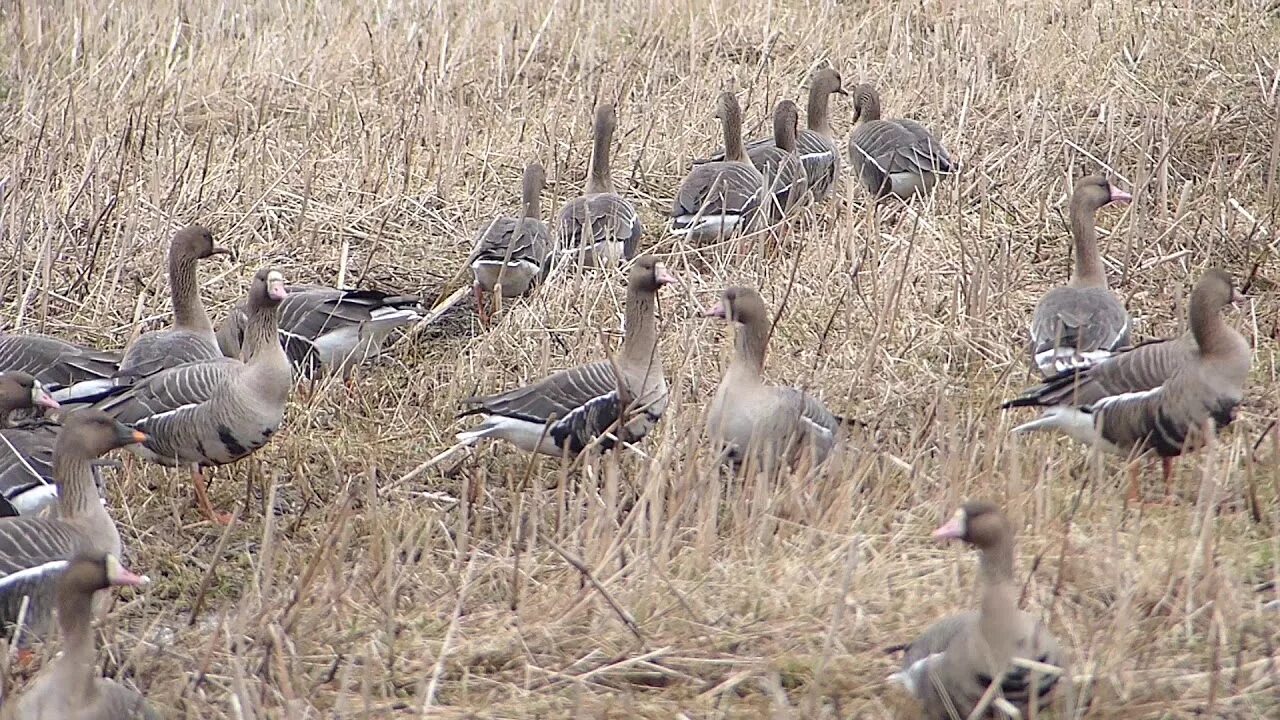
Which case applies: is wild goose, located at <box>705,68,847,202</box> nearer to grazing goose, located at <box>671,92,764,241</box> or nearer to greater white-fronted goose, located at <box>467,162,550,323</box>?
grazing goose, located at <box>671,92,764,241</box>

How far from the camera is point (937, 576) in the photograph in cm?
513

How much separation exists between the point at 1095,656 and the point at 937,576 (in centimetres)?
75

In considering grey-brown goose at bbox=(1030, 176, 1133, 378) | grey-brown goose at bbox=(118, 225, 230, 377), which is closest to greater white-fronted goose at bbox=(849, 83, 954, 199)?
grey-brown goose at bbox=(1030, 176, 1133, 378)

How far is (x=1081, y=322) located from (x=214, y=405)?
3.71 m

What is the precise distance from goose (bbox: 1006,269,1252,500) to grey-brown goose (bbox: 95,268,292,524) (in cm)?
308

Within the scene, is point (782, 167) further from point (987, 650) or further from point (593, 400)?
point (987, 650)

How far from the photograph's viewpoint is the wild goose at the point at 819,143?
33.2 feet

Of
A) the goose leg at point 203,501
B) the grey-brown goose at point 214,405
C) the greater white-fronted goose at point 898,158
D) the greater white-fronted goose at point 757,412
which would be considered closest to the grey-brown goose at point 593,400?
the greater white-fronted goose at point 757,412

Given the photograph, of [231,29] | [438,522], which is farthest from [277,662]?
[231,29]

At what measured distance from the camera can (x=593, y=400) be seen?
6.79 metres

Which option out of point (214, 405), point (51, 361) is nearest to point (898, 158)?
point (214, 405)

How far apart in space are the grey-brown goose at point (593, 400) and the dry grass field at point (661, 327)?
178 millimetres

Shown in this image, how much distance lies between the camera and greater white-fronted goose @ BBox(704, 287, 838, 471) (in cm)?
629

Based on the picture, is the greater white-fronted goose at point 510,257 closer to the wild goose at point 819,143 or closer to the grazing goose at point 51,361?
the wild goose at point 819,143
